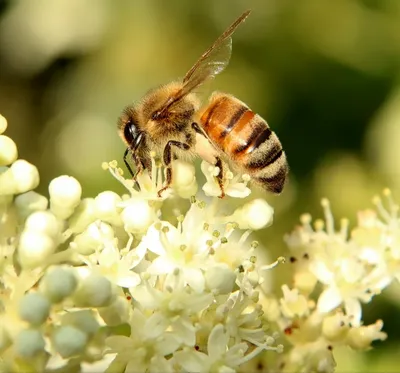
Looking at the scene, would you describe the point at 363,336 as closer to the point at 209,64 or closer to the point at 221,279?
the point at 221,279

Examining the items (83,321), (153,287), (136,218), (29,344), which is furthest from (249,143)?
(29,344)

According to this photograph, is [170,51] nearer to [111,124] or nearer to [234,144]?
[111,124]

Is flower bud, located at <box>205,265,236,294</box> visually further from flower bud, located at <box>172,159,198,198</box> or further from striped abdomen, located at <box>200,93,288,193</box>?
striped abdomen, located at <box>200,93,288,193</box>

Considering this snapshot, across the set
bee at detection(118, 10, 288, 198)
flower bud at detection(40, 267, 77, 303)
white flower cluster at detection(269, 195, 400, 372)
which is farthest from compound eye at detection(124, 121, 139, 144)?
flower bud at detection(40, 267, 77, 303)

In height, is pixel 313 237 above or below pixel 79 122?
above

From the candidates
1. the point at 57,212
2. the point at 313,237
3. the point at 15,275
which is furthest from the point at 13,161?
the point at 313,237

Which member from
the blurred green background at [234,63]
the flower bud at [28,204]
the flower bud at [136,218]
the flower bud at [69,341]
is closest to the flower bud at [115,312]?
the flower bud at [69,341]
